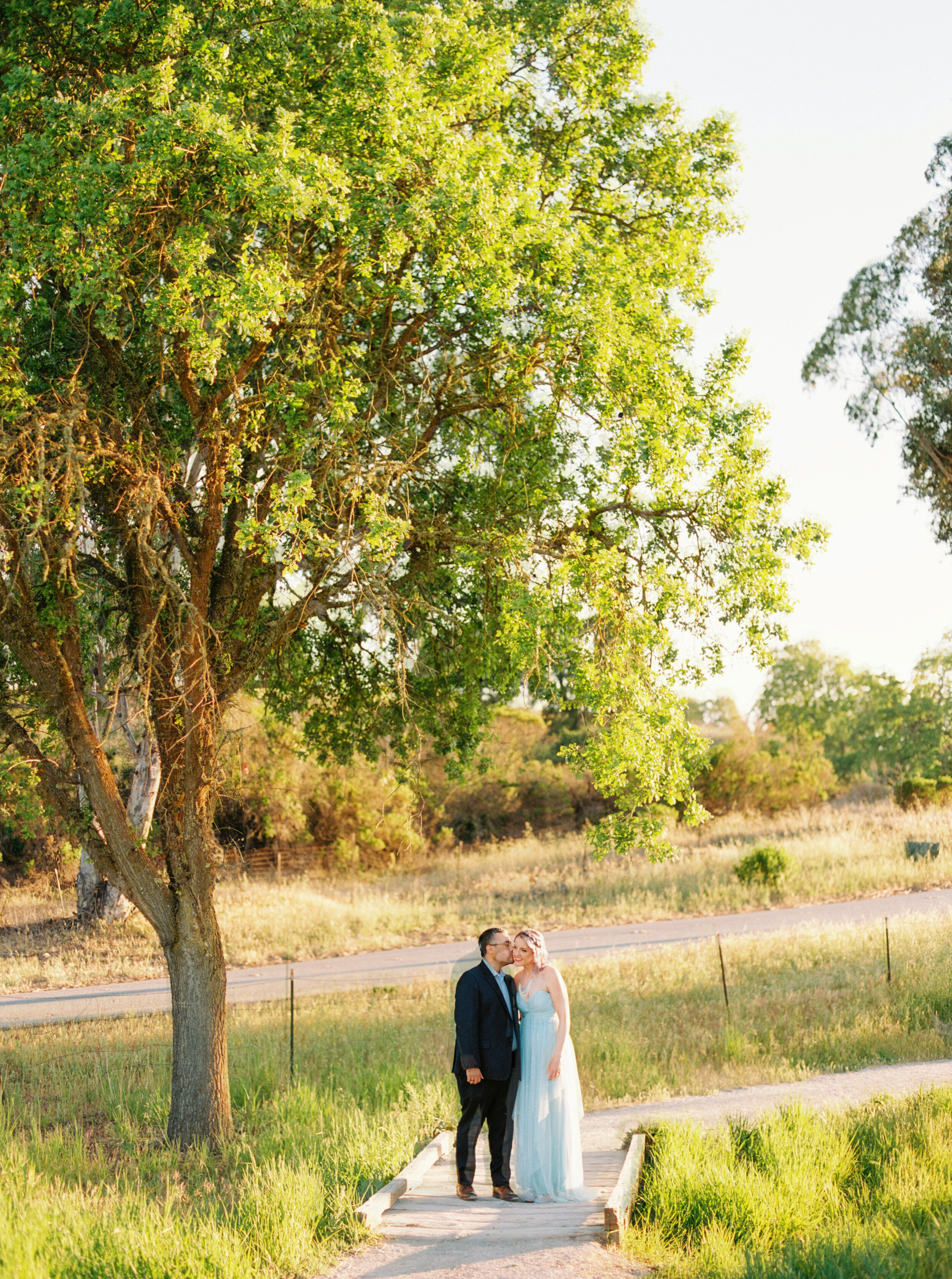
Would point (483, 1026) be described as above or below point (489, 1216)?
above

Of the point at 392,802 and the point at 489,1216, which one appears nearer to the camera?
the point at 489,1216

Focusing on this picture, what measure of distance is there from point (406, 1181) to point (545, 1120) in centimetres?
103

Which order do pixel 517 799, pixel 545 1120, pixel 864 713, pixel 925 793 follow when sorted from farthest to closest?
pixel 864 713
pixel 517 799
pixel 925 793
pixel 545 1120

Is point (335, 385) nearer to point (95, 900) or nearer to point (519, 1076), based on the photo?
point (519, 1076)

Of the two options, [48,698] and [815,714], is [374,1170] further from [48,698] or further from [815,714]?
[815,714]

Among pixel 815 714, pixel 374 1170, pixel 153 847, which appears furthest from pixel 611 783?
pixel 815 714

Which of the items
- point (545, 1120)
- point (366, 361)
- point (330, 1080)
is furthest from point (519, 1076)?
point (366, 361)

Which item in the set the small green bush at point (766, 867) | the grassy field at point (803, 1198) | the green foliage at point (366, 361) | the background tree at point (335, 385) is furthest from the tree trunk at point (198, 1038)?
the small green bush at point (766, 867)

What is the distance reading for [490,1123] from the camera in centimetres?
737

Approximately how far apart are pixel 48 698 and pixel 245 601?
77.4 inches

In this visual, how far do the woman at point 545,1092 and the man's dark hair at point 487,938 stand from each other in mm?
147

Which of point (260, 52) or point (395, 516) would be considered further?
point (395, 516)

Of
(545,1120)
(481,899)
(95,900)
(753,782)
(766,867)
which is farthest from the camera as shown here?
(753,782)

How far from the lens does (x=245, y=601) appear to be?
10359 millimetres
